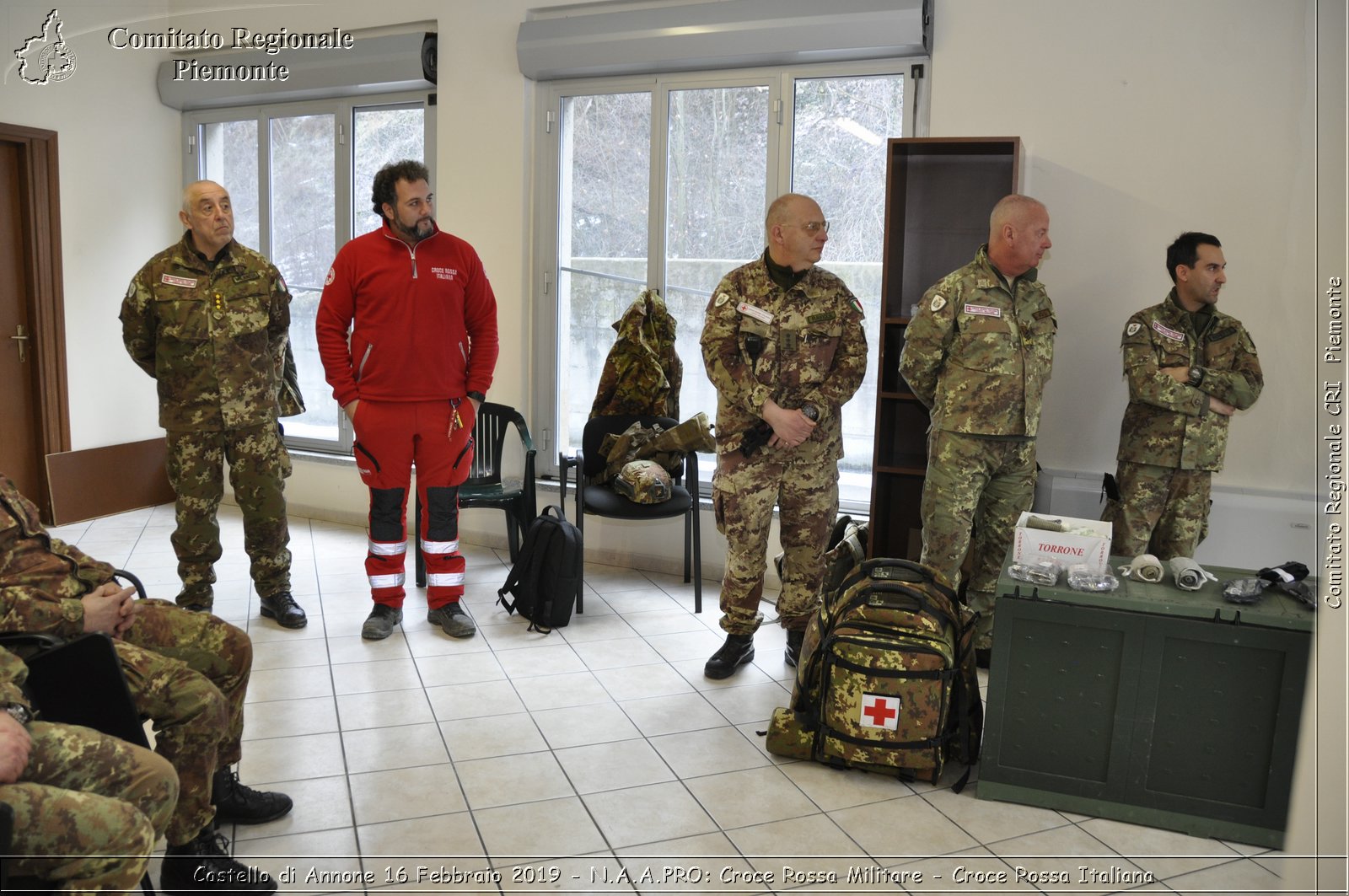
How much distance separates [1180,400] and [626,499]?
2.07 m

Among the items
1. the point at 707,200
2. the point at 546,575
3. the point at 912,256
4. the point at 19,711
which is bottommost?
the point at 546,575

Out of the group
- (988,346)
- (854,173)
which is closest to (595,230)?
(854,173)

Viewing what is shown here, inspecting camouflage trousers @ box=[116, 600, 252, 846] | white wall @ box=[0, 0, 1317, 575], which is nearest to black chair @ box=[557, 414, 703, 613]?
white wall @ box=[0, 0, 1317, 575]

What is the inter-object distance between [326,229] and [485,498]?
2.34 metres

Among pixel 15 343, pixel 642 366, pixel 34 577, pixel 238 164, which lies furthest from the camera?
pixel 238 164

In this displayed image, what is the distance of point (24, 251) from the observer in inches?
210

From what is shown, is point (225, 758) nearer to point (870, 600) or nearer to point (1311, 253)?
point (870, 600)

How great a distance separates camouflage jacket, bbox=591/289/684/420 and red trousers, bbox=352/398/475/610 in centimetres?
84

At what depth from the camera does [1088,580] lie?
8.67 feet

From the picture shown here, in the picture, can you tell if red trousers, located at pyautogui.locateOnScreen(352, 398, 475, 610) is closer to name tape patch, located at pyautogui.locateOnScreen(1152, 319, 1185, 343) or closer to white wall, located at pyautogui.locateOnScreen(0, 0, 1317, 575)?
white wall, located at pyautogui.locateOnScreen(0, 0, 1317, 575)

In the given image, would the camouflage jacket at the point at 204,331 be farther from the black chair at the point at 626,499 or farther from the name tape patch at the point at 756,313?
the name tape patch at the point at 756,313

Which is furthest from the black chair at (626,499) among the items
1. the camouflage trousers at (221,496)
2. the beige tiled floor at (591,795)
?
the camouflage trousers at (221,496)

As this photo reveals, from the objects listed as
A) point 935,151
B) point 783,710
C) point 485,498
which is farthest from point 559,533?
point 935,151

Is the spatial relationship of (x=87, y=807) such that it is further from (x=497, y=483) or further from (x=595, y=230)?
(x=595, y=230)
